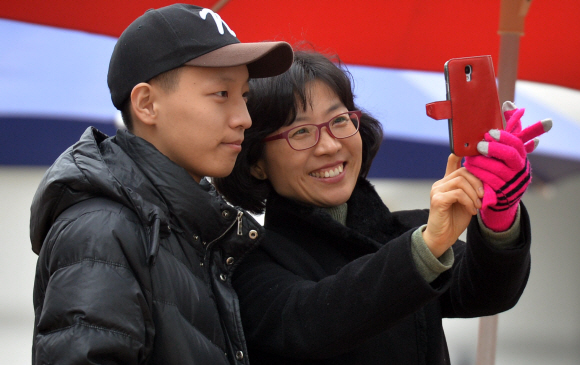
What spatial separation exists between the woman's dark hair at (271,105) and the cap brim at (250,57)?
0.18m

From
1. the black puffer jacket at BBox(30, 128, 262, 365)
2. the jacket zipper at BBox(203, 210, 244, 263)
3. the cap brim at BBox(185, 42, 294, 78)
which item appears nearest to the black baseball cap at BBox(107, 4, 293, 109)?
the cap brim at BBox(185, 42, 294, 78)

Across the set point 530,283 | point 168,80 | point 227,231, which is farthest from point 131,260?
point 530,283

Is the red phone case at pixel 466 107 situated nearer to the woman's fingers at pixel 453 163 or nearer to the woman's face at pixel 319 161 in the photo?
the woman's fingers at pixel 453 163

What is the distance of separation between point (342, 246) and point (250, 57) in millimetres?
626

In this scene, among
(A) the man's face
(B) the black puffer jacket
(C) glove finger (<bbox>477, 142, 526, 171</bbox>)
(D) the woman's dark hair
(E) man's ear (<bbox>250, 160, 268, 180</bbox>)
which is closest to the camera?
(B) the black puffer jacket

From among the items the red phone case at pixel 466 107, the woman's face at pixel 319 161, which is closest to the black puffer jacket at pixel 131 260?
the woman's face at pixel 319 161

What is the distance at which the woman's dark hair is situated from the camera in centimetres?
185

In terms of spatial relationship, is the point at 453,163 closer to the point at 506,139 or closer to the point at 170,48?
the point at 506,139

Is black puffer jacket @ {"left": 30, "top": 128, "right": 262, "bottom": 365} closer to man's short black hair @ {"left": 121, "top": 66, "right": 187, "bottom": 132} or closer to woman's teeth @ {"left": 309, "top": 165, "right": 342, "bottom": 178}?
man's short black hair @ {"left": 121, "top": 66, "right": 187, "bottom": 132}

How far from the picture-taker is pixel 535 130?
139 centimetres

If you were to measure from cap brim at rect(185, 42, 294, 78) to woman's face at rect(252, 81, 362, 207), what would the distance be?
0.75ft

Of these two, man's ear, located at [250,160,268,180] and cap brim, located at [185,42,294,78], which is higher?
cap brim, located at [185,42,294,78]

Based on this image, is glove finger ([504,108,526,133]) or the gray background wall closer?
glove finger ([504,108,526,133])

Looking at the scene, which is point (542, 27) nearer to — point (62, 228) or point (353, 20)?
point (353, 20)
